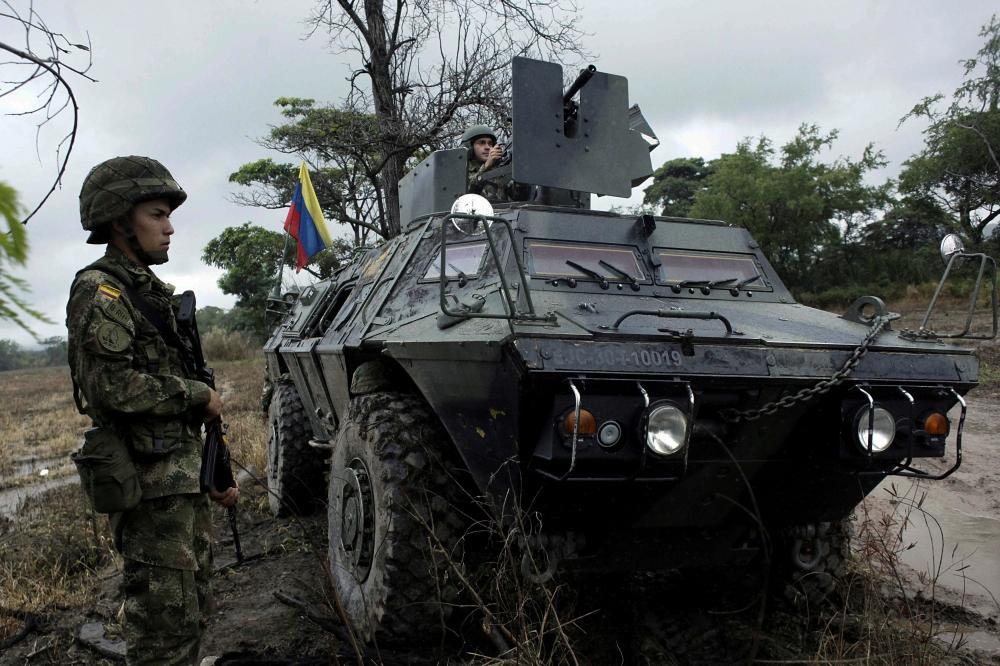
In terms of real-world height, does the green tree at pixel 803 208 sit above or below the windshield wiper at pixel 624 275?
above

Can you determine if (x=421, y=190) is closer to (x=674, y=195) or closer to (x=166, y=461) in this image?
(x=166, y=461)

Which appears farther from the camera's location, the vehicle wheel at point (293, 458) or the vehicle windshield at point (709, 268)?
the vehicle wheel at point (293, 458)

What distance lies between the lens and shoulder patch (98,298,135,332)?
245 cm

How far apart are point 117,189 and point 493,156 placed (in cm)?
346

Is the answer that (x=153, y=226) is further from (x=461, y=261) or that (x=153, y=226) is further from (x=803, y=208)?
(x=803, y=208)

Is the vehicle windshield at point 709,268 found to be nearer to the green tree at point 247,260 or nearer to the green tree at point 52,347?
the green tree at point 52,347

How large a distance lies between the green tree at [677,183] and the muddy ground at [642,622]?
94.3 feet

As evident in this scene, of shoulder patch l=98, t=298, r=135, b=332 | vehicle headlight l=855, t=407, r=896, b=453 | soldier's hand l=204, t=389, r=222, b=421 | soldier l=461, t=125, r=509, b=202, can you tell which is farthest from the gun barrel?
shoulder patch l=98, t=298, r=135, b=332

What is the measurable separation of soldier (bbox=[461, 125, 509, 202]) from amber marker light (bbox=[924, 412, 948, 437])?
3118 mm

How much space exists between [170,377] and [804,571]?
274cm

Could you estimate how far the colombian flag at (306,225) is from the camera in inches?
380

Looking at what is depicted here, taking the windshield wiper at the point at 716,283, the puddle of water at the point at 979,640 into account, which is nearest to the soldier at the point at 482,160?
the windshield wiper at the point at 716,283

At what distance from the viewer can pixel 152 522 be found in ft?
8.34

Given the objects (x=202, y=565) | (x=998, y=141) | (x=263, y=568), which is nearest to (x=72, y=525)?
(x=263, y=568)
